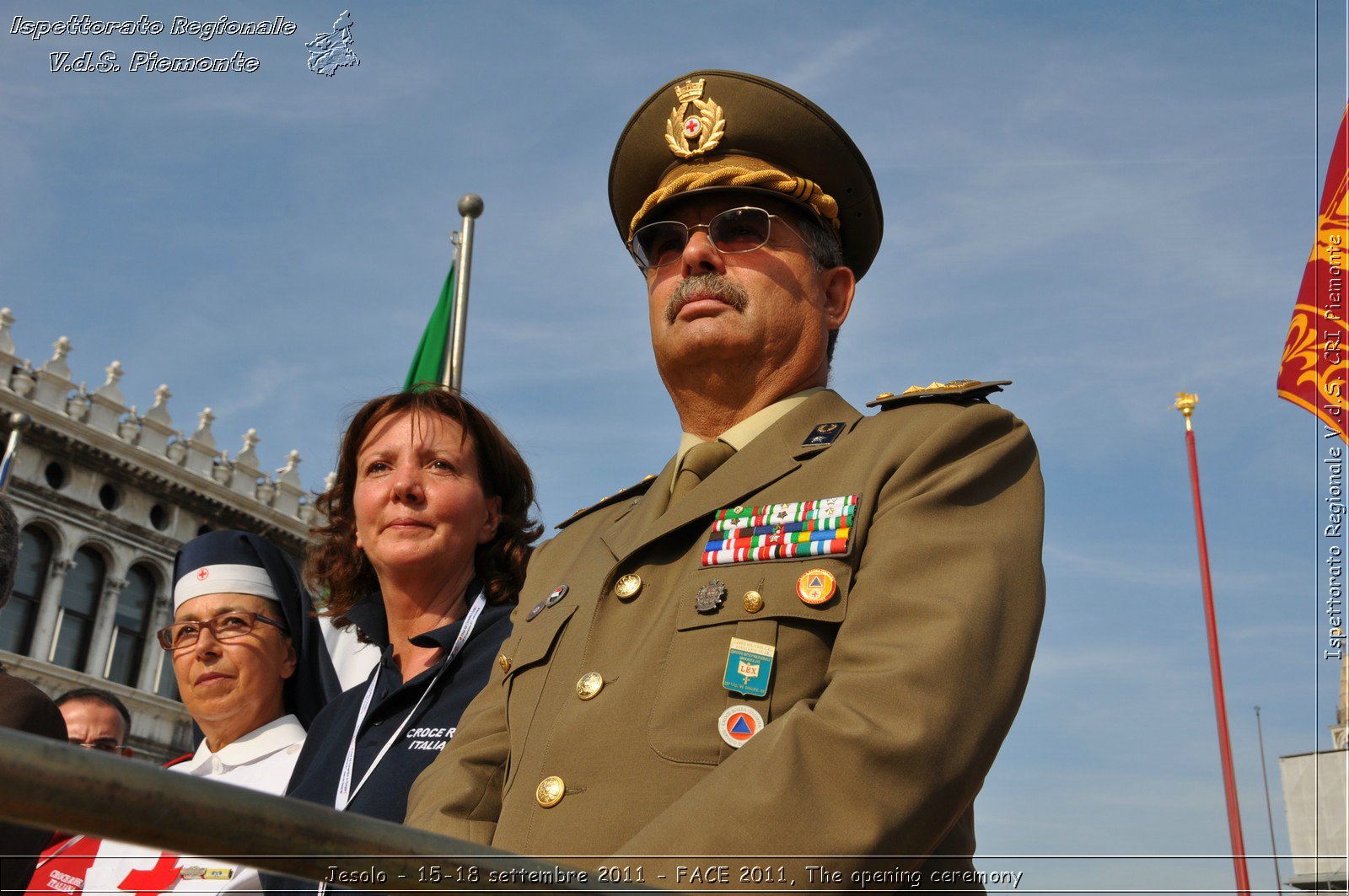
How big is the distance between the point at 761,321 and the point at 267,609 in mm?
2402

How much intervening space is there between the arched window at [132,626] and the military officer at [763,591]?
85.4 feet

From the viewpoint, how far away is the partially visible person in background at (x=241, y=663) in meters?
3.99

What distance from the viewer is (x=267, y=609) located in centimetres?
428

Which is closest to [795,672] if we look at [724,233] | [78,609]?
[724,233]

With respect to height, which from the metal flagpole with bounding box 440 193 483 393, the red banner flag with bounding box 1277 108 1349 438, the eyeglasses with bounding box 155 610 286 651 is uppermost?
the metal flagpole with bounding box 440 193 483 393

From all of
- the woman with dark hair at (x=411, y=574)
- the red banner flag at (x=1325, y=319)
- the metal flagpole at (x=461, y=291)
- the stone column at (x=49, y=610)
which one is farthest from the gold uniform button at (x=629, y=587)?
the stone column at (x=49, y=610)

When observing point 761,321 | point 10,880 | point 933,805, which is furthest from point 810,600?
point 10,880

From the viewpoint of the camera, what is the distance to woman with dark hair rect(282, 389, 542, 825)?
11.3 ft

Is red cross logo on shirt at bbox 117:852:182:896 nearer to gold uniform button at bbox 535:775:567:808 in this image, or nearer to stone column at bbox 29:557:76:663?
gold uniform button at bbox 535:775:567:808

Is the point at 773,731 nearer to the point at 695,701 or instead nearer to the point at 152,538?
the point at 695,701

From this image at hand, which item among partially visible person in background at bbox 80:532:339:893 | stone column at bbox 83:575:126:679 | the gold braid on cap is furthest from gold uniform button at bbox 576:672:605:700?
stone column at bbox 83:575:126:679

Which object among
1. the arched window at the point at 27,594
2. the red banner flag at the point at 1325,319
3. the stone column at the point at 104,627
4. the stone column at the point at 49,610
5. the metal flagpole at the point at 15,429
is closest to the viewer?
the red banner flag at the point at 1325,319

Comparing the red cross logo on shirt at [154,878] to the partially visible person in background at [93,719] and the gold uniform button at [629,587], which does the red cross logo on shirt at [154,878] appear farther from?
the partially visible person in background at [93,719]

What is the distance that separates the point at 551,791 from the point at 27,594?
1004 inches
